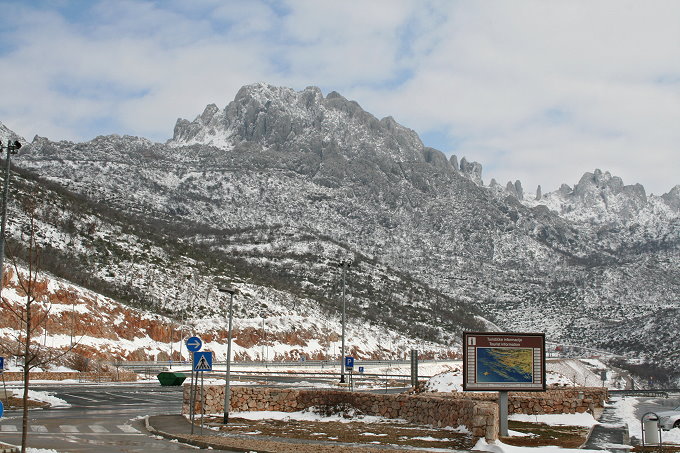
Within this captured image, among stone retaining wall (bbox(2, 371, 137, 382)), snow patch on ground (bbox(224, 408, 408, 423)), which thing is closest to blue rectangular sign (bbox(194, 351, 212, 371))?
snow patch on ground (bbox(224, 408, 408, 423))

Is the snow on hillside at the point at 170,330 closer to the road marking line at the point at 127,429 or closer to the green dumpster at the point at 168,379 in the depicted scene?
the green dumpster at the point at 168,379

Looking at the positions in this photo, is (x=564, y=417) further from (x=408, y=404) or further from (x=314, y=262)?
(x=314, y=262)

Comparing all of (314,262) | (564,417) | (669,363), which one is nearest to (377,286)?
(314,262)

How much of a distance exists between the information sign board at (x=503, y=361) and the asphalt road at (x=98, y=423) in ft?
33.0

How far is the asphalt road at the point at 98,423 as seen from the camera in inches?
835

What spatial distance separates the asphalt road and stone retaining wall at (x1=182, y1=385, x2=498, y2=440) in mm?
2911

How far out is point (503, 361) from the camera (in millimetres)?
25484

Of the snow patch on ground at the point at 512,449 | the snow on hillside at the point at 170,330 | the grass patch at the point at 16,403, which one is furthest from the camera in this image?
the snow on hillside at the point at 170,330

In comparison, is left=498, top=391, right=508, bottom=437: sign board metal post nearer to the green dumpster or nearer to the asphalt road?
the asphalt road

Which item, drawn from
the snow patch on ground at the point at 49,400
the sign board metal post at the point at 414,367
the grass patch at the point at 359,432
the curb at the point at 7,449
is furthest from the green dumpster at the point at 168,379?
the curb at the point at 7,449

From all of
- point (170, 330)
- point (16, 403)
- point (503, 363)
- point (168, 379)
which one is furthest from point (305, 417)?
point (170, 330)

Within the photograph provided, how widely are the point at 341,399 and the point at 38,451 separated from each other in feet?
48.3

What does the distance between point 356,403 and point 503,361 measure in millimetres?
7290

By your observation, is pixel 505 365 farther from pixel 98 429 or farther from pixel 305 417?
pixel 98 429
